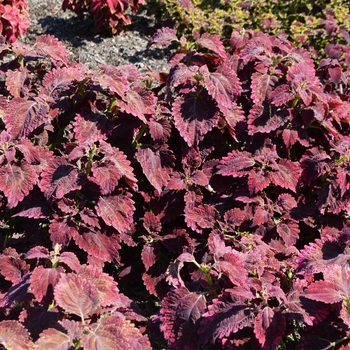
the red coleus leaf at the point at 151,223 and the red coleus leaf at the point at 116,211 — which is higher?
the red coleus leaf at the point at 116,211

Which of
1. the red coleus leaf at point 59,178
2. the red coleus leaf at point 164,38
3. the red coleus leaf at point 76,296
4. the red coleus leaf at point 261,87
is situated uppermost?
the red coleus leaf at point 164,38

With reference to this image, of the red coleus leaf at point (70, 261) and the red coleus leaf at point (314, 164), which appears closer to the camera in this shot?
the red coleus leaf at point (70, 261)

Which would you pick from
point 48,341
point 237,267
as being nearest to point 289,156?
point 237,267

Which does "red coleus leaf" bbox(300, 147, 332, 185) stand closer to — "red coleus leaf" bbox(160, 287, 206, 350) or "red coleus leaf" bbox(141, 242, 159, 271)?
"red coleus leaf" bbox(141, 242, 159, 271)

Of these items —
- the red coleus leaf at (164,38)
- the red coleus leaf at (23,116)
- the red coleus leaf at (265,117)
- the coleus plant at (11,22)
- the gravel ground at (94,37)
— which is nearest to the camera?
the red coleus leaf at (23,116)

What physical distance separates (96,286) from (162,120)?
86cm

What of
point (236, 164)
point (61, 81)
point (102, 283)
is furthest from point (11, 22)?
point (102, 283)

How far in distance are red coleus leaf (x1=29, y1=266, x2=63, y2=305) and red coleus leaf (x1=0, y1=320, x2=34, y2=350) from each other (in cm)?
10

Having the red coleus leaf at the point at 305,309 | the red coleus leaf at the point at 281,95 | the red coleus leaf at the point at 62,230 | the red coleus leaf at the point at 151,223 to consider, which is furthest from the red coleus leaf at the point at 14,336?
the red coleus leaf at the point at 281,95

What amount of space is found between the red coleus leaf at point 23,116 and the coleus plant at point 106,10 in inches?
89.0

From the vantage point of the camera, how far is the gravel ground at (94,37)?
4422mm

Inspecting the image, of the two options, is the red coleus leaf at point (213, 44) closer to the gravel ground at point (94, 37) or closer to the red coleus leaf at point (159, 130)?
the red coleus leaf at point (159, 130)

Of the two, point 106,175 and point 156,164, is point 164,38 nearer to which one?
point 156,164

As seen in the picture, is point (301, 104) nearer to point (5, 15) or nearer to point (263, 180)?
point (263, 180)
